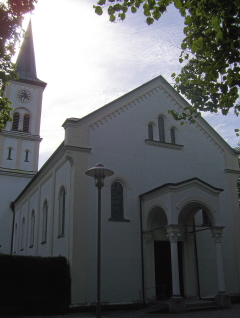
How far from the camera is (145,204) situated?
17234 millimetres

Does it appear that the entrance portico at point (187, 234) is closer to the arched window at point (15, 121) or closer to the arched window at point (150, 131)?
the arched window at point (150, 131)

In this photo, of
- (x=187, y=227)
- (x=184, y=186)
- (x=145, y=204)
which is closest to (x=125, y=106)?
(x=145, y=204)

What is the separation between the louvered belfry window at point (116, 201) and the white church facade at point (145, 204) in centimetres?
5

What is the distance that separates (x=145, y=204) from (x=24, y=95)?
2670 cm

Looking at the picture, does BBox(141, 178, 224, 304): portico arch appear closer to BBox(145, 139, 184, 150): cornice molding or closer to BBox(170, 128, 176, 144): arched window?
BBox(145, 139, 184, 150): cornice molding

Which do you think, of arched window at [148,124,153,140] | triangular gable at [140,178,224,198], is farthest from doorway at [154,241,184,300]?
arched window at [148,124,153,140]

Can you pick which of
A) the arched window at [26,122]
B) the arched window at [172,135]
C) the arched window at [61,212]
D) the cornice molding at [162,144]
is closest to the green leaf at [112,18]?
the cornice molding at [162,144]

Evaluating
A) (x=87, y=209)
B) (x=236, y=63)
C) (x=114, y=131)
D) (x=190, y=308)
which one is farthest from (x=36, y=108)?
(x=236, y=63)

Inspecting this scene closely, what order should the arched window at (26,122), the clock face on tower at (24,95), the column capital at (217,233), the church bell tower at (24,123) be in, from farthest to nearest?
1. the clock face on tower at (24,95)
2. the arched window at (26,122)
3. the church bell tower at (24,123)
4. the column capital at (217,233)

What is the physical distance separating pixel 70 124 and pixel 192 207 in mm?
7339

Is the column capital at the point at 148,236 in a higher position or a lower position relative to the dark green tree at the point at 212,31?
lower

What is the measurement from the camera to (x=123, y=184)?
17.6 meters

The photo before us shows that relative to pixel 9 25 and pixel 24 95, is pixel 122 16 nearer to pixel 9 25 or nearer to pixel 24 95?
pixel 9 25

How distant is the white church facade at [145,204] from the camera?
15.6 metres
